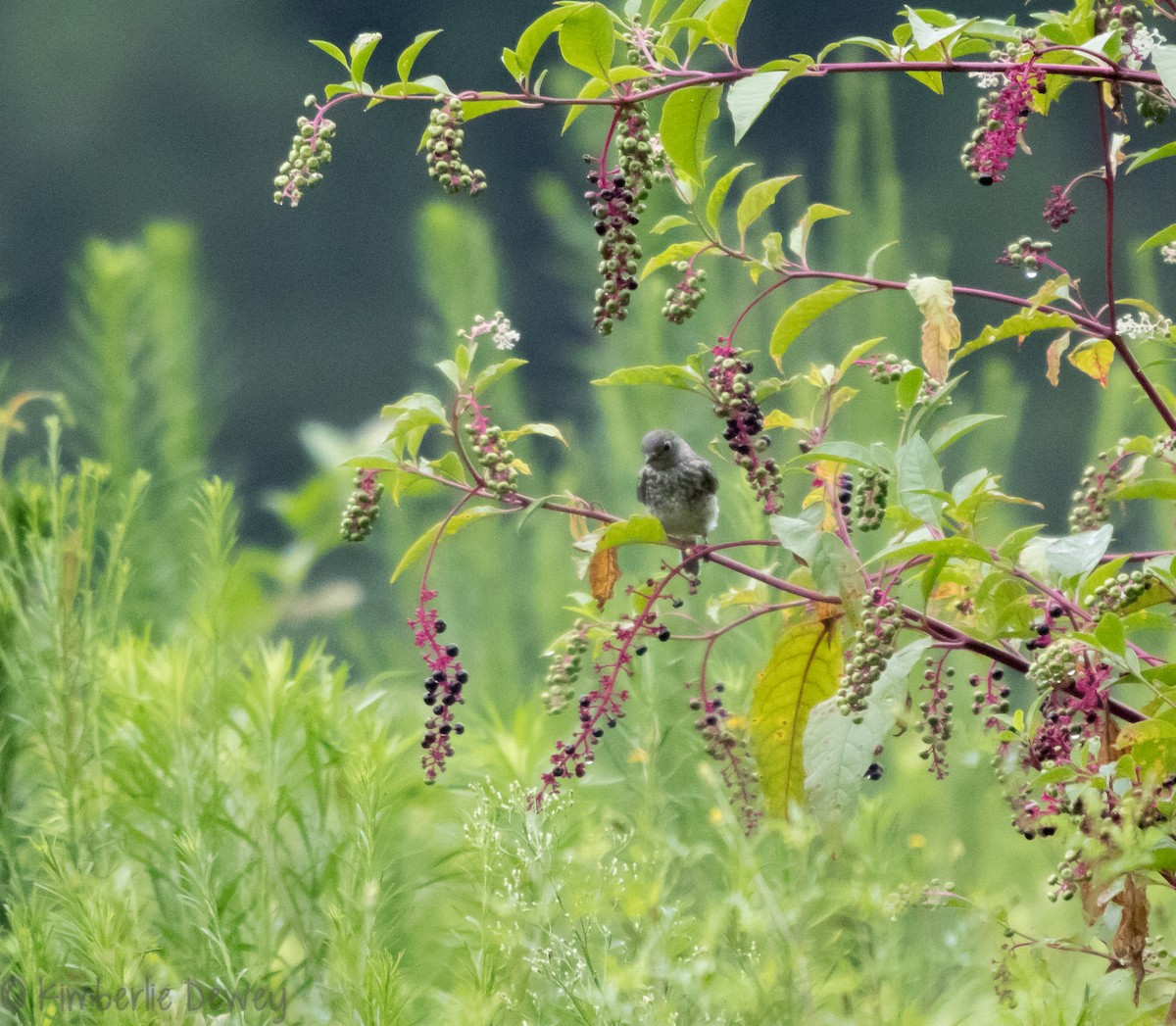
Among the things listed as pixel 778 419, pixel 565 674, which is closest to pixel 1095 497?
pixel 778 419

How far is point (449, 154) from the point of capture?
0.55m

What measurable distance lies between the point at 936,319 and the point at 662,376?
0.14 metres

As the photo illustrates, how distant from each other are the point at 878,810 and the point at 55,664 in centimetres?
55

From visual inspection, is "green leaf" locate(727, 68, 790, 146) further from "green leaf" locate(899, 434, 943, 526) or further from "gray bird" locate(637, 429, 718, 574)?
"gray bird" locate(637, 429, 718, 574)

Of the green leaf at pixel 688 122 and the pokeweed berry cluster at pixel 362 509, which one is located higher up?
the green leaf at pixel 688 122

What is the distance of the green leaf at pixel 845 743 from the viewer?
615 mm

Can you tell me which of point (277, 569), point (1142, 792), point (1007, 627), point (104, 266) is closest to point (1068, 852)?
point (1142, 792)

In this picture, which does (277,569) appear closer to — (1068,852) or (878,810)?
(878,810)

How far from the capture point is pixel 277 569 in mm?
1554

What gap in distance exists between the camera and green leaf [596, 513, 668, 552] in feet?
2.08

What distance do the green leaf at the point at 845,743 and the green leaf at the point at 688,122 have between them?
0.82 feet

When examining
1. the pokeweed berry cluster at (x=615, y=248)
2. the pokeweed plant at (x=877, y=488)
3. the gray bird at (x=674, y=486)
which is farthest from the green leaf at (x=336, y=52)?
the gray bird at (x=674, y=486)

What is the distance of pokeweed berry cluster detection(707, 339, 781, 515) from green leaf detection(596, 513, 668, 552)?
0.05 meters

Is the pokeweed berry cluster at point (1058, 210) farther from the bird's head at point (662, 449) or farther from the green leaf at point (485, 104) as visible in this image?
the bird's head at point (662, 449)
